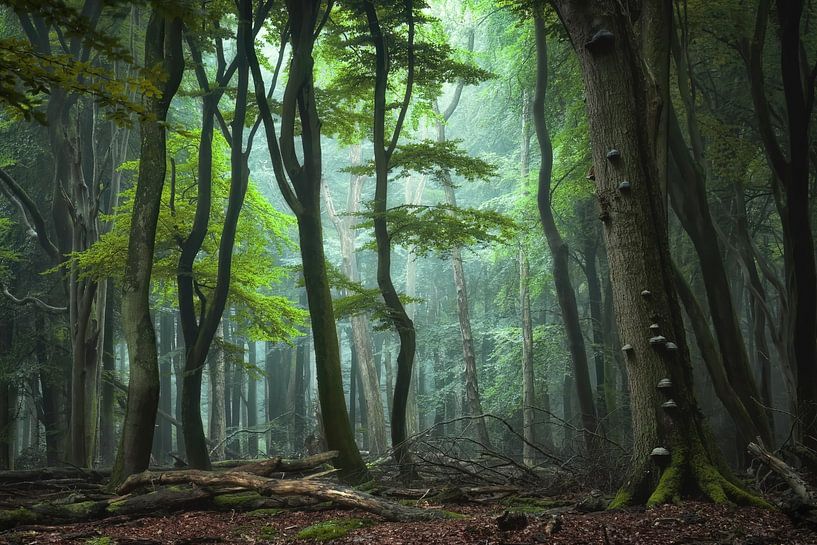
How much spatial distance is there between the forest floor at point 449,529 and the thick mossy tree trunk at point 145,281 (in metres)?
1.97

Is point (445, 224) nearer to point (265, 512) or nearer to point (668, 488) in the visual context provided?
point (265, 512)

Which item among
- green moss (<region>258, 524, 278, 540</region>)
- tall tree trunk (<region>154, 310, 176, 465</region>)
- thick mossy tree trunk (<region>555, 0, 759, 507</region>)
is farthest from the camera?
tall tree trunk (<region>154, 310, 176, 465</region>)

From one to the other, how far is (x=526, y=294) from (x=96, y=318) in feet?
42.2

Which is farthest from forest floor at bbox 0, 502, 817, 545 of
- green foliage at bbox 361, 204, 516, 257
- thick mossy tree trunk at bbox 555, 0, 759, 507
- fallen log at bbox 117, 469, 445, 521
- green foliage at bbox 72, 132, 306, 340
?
green foliage at bbox 72, 132, 306, 340

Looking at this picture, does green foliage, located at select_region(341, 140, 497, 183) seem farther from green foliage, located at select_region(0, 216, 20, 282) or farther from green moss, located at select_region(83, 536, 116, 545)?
green foliage, located at select_region(0, 216, 20, 282)

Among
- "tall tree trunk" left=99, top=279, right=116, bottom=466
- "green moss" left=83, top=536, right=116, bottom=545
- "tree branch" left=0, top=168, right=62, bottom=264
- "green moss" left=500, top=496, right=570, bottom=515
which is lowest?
"green moss" left=500, top=496, right=570, bottom=515

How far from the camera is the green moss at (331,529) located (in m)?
4.98

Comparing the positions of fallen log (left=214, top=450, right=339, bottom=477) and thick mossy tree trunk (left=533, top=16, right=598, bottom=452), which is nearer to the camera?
fallen log (left=214, top=450, right=339, bottom=477)

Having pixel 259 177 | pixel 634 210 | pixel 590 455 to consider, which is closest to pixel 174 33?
pixel 634 210

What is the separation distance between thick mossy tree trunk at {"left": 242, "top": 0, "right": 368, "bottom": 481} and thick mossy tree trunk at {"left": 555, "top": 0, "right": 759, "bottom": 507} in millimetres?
4679

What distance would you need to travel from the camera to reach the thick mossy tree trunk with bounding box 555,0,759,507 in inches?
201

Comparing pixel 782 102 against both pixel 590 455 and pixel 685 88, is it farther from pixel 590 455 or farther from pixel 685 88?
pixel 590 455

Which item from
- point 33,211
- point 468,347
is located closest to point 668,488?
point 33,211

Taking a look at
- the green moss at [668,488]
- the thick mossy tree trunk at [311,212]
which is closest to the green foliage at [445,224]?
the thick mossy tree trunk at [311,212]
